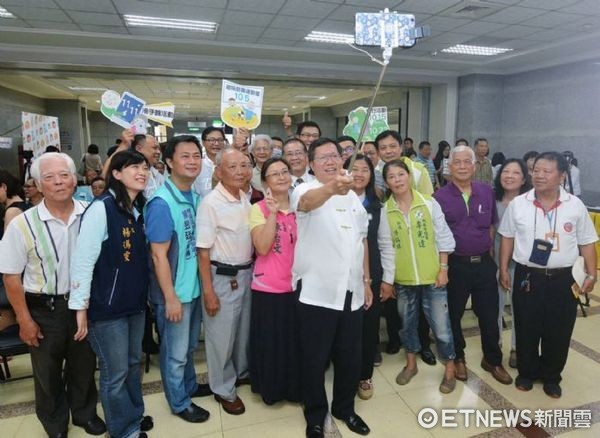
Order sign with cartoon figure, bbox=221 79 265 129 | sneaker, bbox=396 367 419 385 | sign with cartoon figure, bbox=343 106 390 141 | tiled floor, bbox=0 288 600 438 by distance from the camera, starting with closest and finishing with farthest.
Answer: tiled floor, bbox=0 288 600 438
sneaker, bbox=396 367 419 385
sign with cartoon figure, bbox=221 79 265 129
sign with cartoon figure, bbox=343 106 390 141

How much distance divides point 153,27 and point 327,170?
16.0ft

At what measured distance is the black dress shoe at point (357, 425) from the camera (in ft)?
6.61

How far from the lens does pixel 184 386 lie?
219cm

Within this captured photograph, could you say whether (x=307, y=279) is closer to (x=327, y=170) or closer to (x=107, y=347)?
(x=327, y=170)

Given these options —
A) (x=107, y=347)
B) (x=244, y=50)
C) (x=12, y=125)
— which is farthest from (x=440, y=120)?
(x=12, y=125)

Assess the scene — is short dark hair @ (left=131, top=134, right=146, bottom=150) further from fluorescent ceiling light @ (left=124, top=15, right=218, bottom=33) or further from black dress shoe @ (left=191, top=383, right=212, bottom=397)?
fluorescent ceiling light @ (left=124, top=15, right=218, bottom=33)

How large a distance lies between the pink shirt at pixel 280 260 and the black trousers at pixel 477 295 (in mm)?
1101

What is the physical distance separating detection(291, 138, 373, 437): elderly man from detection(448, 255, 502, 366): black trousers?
832 mm

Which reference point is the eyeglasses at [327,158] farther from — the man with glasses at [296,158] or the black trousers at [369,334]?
the black trousers at [369,334]

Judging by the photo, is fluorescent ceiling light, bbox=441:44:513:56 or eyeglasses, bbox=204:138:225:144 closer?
eyeglasses, bbox=204:138:225:144

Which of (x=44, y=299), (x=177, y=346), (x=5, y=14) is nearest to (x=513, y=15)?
(x=177, y=346)

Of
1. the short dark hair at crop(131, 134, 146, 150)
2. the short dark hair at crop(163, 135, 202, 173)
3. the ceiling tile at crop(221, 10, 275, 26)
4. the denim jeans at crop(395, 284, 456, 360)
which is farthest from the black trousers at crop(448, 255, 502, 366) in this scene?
the ceiling tile at crop(221, 10, 275, 26)

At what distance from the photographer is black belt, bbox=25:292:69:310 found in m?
1.73

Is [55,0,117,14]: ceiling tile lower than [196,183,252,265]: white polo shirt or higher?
higher
